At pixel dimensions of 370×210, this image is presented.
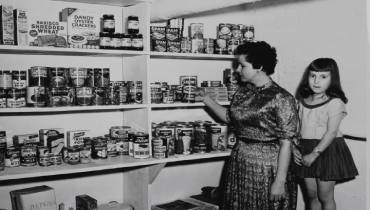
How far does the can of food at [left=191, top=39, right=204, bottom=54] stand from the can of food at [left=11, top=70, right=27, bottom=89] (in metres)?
1.25

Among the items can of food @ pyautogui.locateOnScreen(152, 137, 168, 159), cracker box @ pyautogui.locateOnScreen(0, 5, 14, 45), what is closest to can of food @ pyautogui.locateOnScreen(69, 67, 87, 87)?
cracker box @ pyautogui.locateOnScreen(0, 5, 14, 45)

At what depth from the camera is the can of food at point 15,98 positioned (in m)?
2.49

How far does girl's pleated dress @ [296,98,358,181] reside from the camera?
280 centimetres

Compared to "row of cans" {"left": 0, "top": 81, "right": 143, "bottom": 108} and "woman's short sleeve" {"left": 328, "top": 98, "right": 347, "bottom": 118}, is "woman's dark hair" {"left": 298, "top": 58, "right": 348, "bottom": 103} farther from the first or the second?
"row of cans" {"left": 0, "top": 81, "right": 143, "bottom": 108}

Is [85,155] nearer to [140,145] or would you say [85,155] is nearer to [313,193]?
[140,145]

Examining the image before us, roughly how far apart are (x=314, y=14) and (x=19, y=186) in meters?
2.58

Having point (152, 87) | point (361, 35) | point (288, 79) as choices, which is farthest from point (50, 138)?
point (361, 35)

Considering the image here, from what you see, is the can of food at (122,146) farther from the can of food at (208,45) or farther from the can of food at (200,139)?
the can of food at (208,45)

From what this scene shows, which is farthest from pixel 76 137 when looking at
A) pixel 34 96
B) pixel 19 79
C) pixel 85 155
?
pixel 19 79

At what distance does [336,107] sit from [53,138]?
1938 millimetres

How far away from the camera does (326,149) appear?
9.30 ft

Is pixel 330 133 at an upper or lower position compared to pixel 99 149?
upper

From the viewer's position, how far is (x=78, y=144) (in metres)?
2.79

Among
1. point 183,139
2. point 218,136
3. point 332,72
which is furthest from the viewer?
point 218,136
